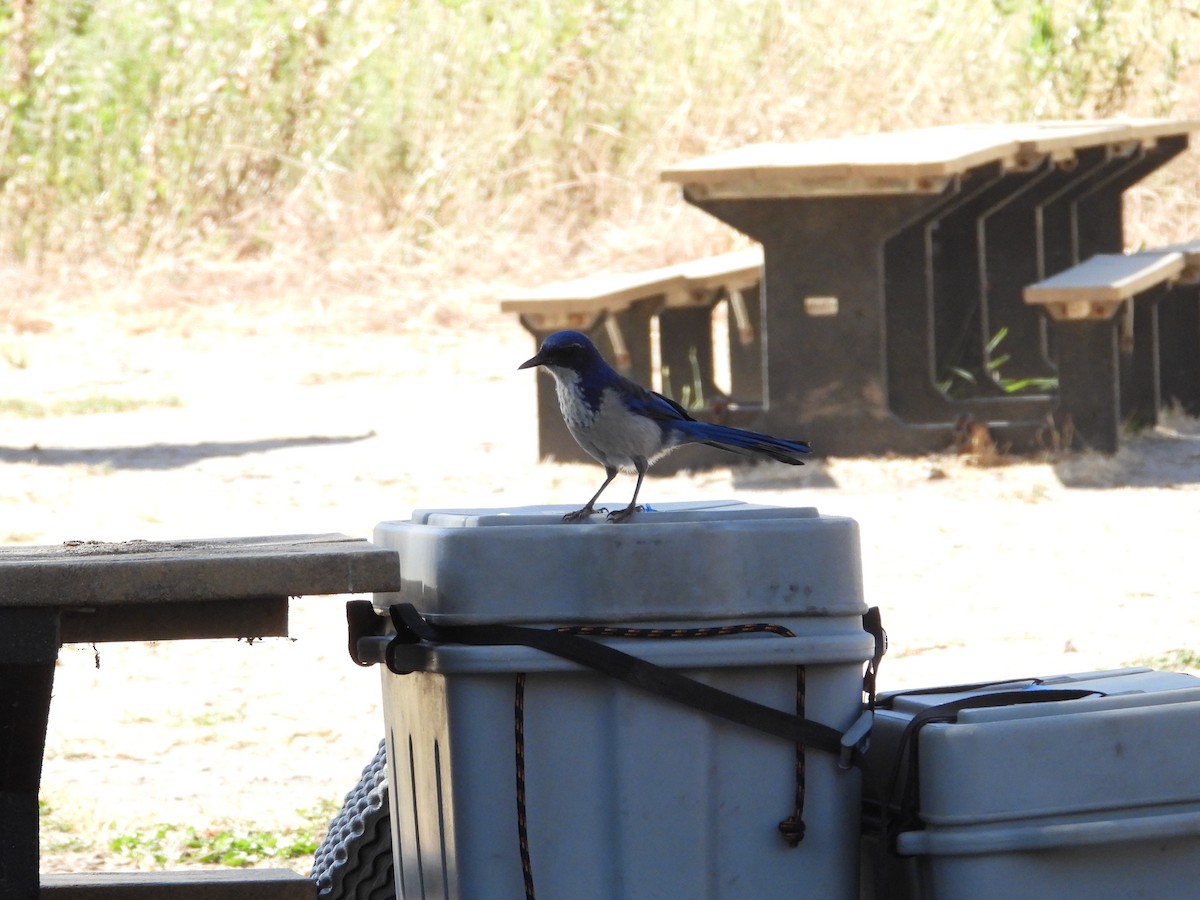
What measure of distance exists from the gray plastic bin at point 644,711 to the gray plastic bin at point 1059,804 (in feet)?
0.38

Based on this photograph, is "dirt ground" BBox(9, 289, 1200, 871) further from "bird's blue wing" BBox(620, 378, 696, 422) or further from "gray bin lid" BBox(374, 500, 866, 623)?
"gray bin lid" BBox(374, 500, 866, 623)

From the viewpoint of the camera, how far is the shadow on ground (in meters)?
7.27

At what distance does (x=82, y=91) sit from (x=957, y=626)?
29.8 feet

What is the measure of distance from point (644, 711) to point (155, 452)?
584 cm

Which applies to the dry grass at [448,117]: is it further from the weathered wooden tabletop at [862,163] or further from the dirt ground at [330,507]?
the weathered wooden tabletop at [862,163]

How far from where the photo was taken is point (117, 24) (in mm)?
13258

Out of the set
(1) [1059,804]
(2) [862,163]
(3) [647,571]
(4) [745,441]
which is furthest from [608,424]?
(2) [862,163]

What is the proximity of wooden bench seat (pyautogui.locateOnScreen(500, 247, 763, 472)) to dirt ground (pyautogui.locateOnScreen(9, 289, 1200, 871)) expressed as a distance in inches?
18.4

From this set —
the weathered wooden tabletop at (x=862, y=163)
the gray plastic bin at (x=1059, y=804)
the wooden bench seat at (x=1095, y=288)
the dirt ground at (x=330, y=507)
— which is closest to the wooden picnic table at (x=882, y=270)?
the weathered wooden tabletop at (x=862, y=163)

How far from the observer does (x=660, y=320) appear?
26.7ft

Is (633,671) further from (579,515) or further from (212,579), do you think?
(212,579)

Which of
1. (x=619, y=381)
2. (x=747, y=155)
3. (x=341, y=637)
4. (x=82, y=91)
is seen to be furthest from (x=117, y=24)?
(x=619, y=381)

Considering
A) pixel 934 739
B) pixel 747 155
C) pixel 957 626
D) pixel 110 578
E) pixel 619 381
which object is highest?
pixel 747 155

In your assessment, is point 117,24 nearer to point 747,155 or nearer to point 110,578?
point 747,155
